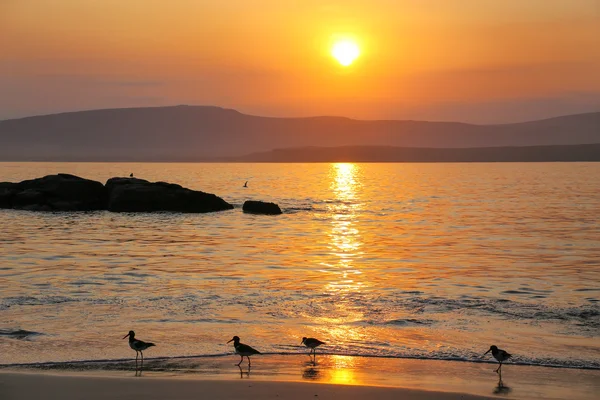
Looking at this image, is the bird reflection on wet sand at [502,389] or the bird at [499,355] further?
the bird at [499,355]

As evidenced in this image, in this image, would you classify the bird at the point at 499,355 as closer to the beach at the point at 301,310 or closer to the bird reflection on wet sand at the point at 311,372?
the beach at the point at 301,310

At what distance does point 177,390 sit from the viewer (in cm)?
1259

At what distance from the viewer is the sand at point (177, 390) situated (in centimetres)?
1220

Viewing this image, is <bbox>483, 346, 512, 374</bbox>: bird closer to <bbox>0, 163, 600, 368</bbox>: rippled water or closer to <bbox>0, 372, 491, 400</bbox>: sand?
<bbox>0, 163, 600, 368</bbox>: rippled water

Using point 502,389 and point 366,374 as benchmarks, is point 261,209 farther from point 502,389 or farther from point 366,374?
point 502,389

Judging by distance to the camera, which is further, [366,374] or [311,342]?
[311,342]

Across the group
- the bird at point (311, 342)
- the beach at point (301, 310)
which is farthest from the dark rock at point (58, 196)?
the bird at point (311, 342)

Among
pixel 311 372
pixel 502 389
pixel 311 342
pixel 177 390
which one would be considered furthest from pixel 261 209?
pixel 177 390

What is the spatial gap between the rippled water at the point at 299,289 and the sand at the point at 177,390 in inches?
89.8

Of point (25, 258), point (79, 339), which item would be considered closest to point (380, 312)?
point (79, 339)

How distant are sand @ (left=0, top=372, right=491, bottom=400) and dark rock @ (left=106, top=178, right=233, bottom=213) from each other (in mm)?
46567

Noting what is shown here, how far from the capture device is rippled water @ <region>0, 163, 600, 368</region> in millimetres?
16969

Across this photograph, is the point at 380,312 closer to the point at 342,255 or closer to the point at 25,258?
the point at 342,255

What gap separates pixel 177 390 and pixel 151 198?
47.7m
